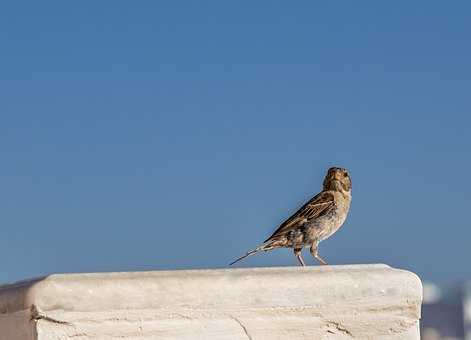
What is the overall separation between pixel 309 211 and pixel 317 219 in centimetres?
6

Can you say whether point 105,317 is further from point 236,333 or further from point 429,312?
point 429,312

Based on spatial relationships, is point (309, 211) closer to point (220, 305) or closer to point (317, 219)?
point (317, 219)

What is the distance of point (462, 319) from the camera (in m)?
76.8

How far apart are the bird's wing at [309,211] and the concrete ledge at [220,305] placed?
A: 2.29 meters

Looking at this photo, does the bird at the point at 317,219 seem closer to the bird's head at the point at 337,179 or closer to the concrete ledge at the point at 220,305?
the bird's head at the point at 337,179

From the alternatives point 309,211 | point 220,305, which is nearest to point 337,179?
point 309,211

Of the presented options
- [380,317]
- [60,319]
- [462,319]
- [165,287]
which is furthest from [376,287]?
[462,319]

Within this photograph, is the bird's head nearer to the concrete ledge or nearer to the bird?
the bird

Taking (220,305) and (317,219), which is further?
(317,219)

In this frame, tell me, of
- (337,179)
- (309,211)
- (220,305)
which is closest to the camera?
(220,305)

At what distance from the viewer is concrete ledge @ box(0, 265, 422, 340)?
3.97m

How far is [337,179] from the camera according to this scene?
6926 mm

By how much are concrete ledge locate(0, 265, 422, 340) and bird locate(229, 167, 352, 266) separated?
227 cm

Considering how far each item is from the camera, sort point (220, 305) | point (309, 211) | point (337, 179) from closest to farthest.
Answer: point (220, 305) < point (309, 211) < point (337, 179)
